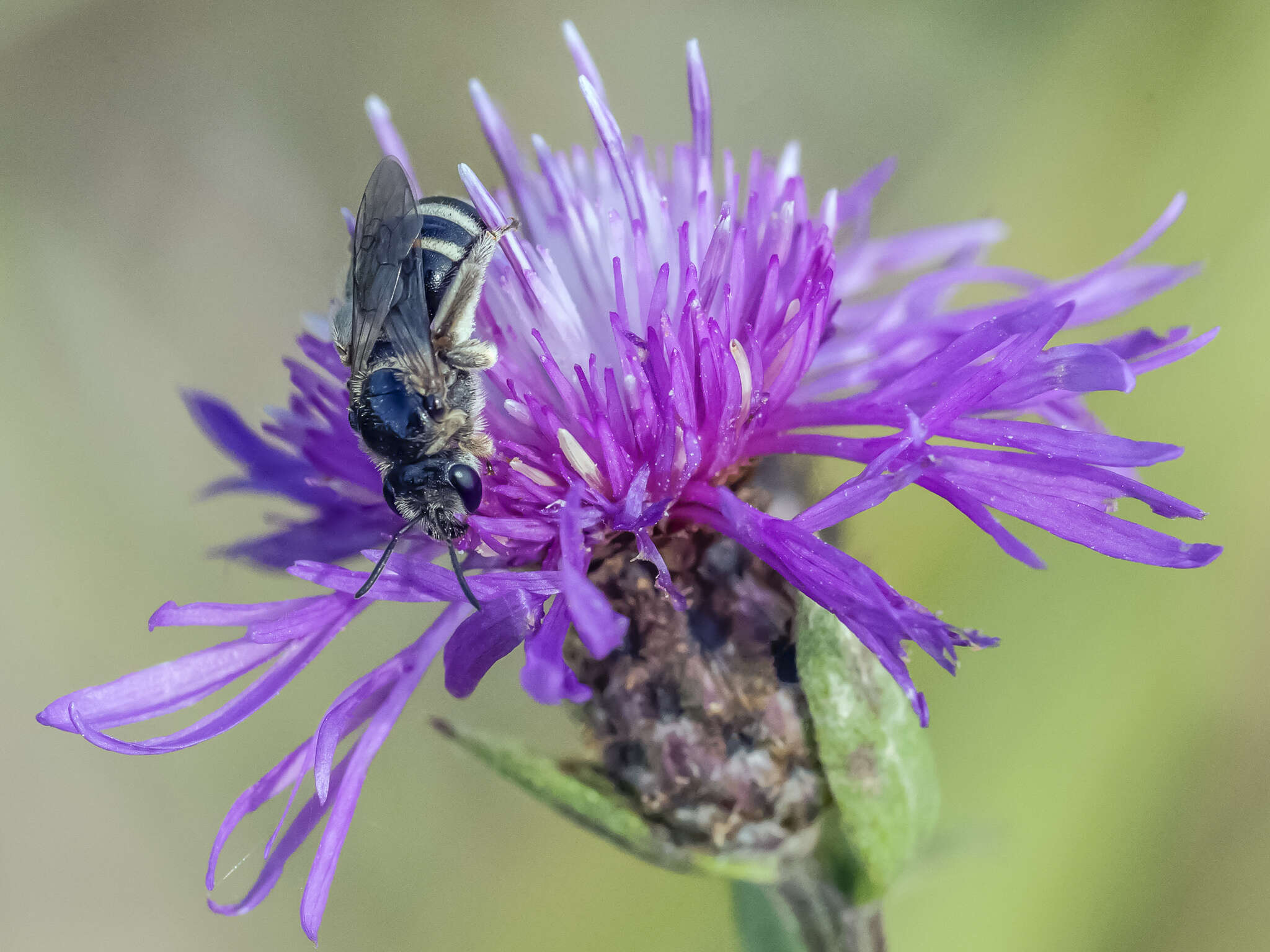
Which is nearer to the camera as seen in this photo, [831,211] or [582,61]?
[831,211]

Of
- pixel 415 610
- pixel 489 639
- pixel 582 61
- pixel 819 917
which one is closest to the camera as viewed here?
pixel 489 639

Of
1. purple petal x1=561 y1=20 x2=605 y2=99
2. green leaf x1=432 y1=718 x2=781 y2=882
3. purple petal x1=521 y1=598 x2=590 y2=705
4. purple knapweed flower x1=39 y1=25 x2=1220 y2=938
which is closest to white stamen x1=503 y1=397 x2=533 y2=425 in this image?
purple knapweed flower x1=39 y1=25 x2=1220 y2=938

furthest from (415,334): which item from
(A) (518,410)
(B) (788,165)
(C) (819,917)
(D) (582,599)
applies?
(C) (819,917)

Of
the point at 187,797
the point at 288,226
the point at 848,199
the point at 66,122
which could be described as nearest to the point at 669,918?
the point at 187,797

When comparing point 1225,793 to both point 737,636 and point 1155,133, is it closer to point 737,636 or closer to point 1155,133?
point 737,636

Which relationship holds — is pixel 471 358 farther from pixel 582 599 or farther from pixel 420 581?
pixel 582 599

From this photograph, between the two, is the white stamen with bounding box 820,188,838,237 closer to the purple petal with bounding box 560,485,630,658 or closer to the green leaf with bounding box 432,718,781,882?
the purple petal with bounding box 560,485,630,658

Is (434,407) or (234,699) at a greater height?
(434,407)
